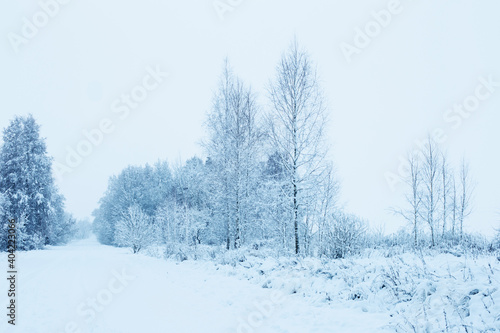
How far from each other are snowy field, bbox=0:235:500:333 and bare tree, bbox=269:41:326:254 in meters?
4.43

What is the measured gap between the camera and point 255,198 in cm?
1705

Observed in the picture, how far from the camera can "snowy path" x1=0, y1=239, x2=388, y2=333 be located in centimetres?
500

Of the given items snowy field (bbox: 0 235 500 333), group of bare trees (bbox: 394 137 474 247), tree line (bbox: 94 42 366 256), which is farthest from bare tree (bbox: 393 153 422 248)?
snowy field (bbox: 0 235 500 333)

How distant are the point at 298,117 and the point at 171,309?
8601mm

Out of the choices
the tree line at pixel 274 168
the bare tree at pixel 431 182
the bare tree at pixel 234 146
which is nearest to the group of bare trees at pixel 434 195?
the bare tree at pixel 431 182

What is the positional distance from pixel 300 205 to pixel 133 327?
824 cm

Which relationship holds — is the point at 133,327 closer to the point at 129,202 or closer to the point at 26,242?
the point at 26,242

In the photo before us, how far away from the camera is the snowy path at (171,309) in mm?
5000

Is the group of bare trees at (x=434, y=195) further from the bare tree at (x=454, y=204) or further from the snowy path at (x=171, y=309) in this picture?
the snowy path at (x=171, y=309)

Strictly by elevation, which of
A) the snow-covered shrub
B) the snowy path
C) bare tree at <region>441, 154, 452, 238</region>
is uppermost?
bare tree at <region>441, 154, 452, 238</region>

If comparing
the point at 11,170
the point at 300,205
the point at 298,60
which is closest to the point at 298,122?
the point at 298,60

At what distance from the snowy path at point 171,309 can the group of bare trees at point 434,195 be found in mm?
21509

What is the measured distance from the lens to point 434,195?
2588 centimetres

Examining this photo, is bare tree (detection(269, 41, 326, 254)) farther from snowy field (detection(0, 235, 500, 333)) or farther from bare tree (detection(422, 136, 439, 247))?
bare tree (detection(422, 136, 439, 247))
